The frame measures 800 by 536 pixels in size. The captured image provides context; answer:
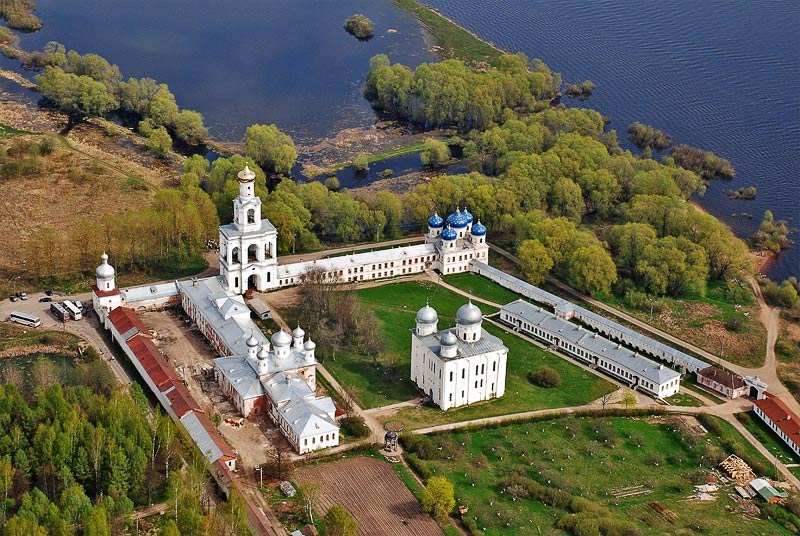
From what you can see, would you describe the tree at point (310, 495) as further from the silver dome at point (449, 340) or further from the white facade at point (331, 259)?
the white facade at point (331, 259)

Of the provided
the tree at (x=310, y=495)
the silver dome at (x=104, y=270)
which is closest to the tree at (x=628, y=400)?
the tree at (x=310, y=495)

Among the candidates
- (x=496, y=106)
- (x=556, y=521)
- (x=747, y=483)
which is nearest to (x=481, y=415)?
(x=556, y=521)

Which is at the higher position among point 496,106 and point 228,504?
point 496,106

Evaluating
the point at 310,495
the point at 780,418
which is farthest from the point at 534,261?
the point at 310,495

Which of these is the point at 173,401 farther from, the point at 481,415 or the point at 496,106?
the point at 496,106

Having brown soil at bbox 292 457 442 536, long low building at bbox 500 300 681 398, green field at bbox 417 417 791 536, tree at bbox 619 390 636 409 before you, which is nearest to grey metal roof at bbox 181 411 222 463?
brown soil at bbox 292 457 442 536

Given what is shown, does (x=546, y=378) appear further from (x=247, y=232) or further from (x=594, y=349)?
(x=247, y=232)
